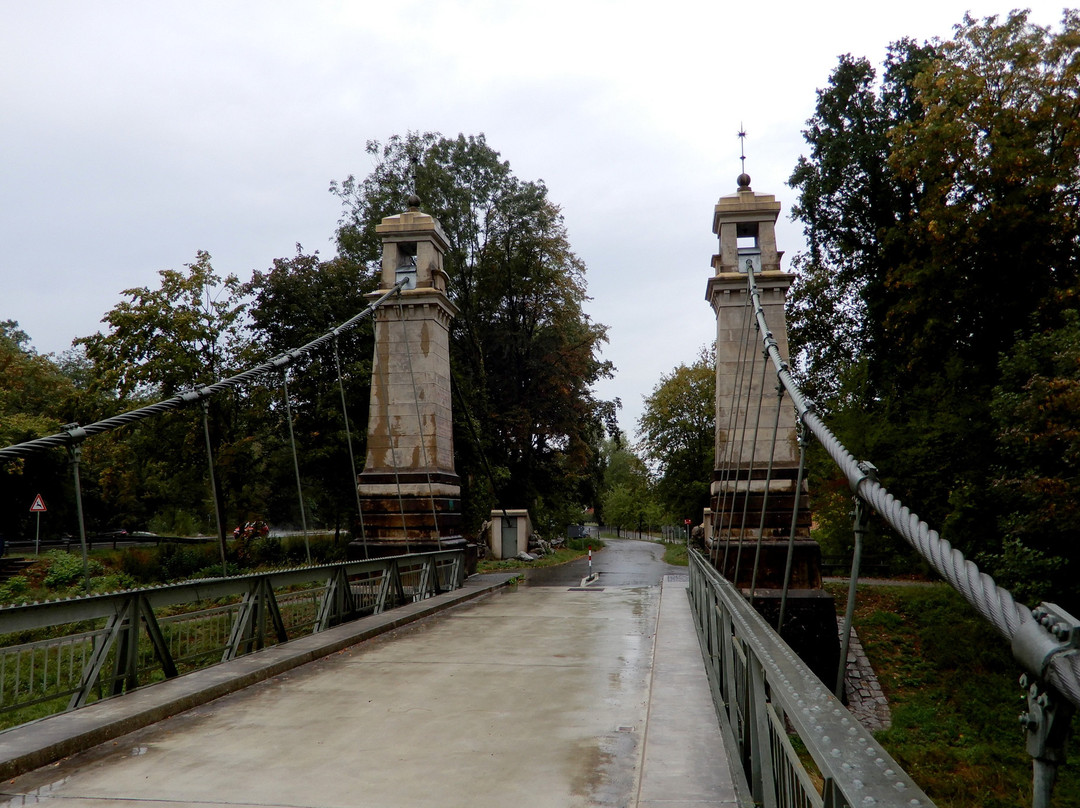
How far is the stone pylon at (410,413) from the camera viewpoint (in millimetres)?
11594

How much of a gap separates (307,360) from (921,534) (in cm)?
1874

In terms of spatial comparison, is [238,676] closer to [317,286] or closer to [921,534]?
[921,534]

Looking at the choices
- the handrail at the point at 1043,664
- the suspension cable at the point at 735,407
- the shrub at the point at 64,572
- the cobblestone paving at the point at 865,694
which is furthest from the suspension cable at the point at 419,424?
the shrub at the point at 64,572

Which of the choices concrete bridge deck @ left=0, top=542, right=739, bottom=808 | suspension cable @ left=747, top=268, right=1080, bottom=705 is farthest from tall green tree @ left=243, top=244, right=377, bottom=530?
suspension cable @ left=747, top=268, right=1080, bottom=705

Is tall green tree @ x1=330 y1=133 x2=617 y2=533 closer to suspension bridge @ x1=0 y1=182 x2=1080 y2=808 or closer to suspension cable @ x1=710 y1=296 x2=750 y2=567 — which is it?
suspension cable @ x1=710 y1=296 x2=750 y2=567

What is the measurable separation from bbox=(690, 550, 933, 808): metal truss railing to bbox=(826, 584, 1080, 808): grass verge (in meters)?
2.95

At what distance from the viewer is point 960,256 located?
1544cm

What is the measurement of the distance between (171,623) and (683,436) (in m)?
27.9

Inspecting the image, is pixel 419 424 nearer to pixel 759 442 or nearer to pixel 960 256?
pixel 759 442

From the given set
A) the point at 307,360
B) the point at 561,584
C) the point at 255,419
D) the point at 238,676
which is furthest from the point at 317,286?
the point at 238,676

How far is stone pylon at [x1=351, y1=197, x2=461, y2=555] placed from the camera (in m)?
11.6

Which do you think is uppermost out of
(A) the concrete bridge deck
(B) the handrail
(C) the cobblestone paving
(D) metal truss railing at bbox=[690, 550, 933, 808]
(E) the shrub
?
(B) the handrail

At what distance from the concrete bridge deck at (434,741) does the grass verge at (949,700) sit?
9.76 ft

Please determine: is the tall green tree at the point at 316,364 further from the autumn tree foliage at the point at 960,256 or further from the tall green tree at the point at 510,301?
the autumn tree foliage at the point at 960,256
